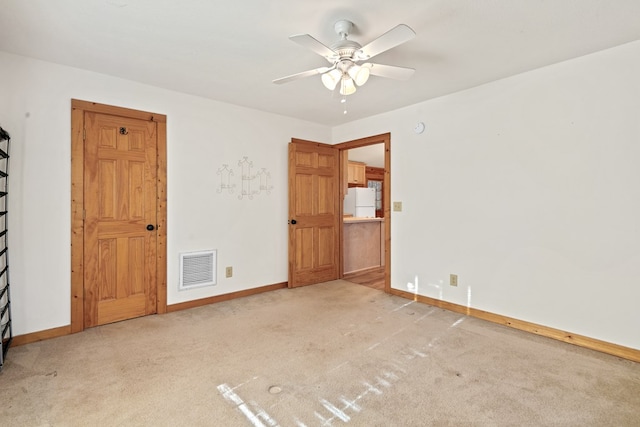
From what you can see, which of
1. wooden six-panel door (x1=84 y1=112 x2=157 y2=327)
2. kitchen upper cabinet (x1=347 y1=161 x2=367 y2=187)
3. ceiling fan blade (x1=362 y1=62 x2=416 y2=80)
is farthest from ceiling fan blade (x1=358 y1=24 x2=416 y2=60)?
kitchen upper cabinet (x1=347 y1=161 x2=367 y2=187)

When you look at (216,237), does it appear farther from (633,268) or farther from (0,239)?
(633,268)

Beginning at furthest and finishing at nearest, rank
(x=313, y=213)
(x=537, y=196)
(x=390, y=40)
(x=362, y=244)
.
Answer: (x=362, y=244) < (x=313, y=213) < (x=537, y=196) < (x=390, y=40)

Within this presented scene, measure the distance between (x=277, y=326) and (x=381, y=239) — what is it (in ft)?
10.9

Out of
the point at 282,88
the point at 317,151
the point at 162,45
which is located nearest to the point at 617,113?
the point at 282,88

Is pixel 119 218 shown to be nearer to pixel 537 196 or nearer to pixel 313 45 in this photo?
pixel 313 45

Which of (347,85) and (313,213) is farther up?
(347,85)

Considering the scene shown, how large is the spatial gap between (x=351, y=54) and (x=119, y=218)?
103 inches

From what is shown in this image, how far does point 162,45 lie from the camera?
2.38 meters

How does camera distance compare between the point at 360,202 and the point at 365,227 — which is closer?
the point at 365,227

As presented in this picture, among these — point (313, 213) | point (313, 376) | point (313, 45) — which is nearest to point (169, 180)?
point (313, 213)

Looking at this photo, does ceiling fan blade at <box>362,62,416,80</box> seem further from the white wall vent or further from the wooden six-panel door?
the white wall vent

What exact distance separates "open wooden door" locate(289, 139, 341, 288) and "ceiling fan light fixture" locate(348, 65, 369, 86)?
218cm

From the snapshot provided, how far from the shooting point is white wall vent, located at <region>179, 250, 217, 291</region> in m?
3.46

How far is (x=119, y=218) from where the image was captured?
306cm
